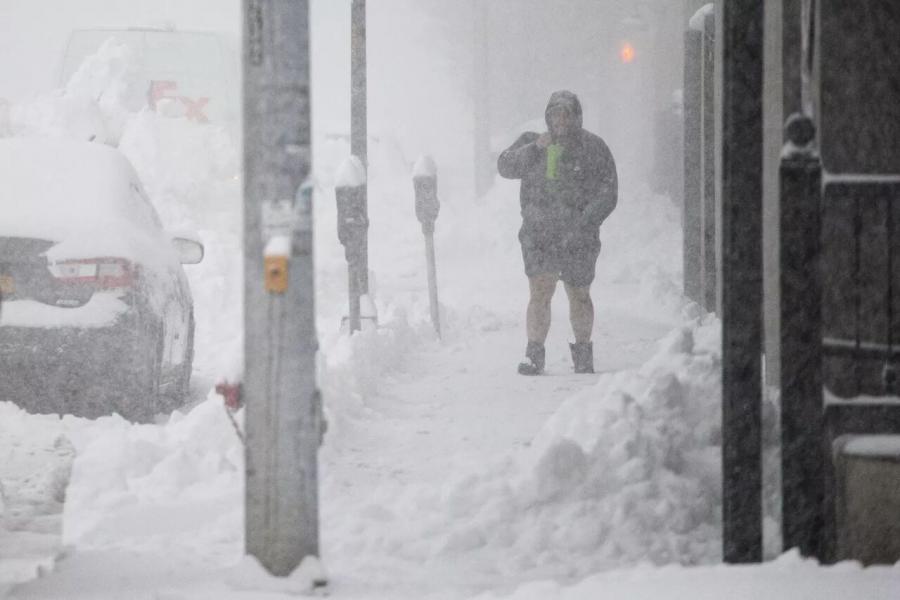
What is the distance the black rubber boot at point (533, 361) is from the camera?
9578 millimetres

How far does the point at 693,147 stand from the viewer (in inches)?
517

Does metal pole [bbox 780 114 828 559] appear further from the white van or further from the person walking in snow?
the white van

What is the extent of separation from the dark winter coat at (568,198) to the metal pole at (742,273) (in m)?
4.60

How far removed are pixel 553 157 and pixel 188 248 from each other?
2.45 metres

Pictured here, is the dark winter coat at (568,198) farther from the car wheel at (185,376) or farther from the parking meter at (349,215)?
the car wheel at (185,376)

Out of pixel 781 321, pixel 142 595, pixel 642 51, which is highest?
pixel 642 51

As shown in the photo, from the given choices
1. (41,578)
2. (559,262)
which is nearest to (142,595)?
(41,578)

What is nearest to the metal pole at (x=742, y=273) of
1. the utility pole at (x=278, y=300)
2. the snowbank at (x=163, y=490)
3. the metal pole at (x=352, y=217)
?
the utility pole at (x=278, y=300)

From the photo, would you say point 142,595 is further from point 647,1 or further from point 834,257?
point 647,1

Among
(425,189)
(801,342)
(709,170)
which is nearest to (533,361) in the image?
(425,189)

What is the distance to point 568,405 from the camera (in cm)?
697

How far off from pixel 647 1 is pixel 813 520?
25.5 m

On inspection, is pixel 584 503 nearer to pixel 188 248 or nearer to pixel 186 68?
pixel 188 248

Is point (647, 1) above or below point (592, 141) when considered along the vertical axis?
above
